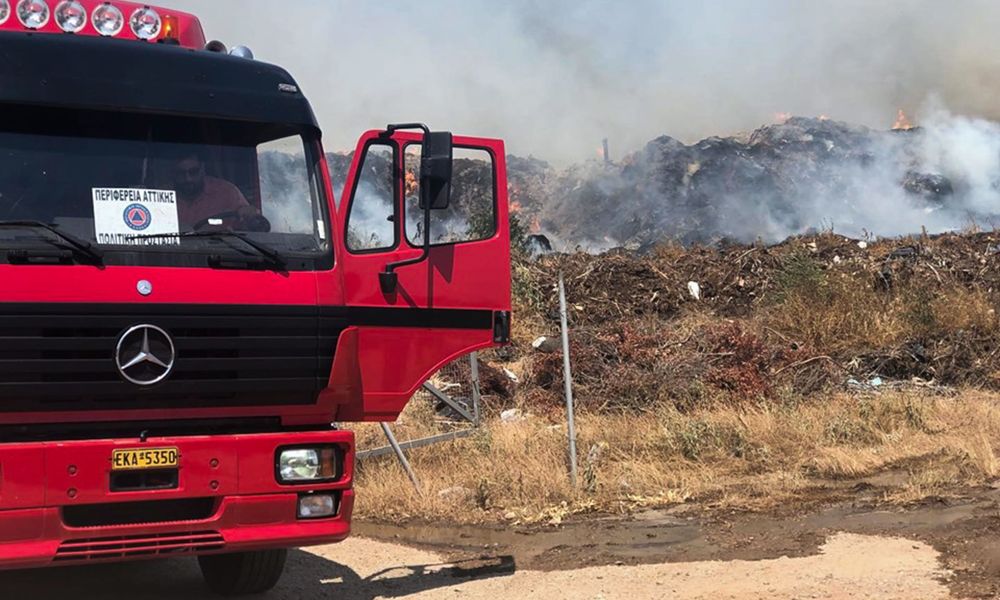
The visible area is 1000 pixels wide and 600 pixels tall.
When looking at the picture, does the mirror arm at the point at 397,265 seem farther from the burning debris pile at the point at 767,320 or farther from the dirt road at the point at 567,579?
the burning debris pile at the point at 767,320

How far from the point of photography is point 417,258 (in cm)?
507

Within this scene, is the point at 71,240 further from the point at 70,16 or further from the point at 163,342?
the point at 70,16

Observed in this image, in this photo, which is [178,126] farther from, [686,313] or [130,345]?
[686,313]

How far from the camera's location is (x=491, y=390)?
10758mm

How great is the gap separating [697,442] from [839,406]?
1.96 meters

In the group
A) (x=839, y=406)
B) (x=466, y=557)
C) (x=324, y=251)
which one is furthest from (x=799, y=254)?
(x=324, y=251)

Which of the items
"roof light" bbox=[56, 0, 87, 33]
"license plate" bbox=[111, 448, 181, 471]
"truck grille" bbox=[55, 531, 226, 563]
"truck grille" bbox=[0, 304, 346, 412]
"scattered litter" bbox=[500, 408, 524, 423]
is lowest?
"scattered litter" bbox=[500, 408, 524, 423]

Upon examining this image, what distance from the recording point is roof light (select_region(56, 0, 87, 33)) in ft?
14.9

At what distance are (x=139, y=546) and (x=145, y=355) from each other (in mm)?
806

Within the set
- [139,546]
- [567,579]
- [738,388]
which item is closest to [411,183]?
[139,546]

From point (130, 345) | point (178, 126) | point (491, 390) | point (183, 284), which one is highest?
point (178, 126)

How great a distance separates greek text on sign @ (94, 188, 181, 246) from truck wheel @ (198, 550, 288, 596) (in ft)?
6.14

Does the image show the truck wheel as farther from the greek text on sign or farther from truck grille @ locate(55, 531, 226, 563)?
the greek text on sign

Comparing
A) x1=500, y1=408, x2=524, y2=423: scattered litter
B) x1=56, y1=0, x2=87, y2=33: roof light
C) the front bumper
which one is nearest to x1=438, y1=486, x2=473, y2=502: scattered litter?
x1=500, y1=408, x2=524, y2=423: scattered litter
